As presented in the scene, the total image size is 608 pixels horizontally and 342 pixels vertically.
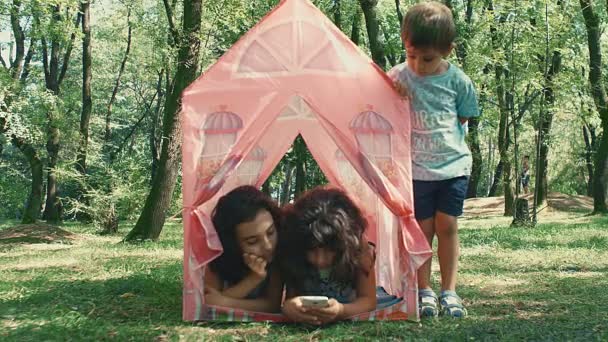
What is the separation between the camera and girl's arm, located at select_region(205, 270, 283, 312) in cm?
354

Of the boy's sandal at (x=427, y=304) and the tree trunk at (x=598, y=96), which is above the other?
the tree trunk at (x=598, y=96)

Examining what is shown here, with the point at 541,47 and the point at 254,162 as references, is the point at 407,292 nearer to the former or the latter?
the point at 254,162

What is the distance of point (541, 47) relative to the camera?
1184cm

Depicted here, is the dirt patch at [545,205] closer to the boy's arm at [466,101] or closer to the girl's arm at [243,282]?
the boy's arm at [466,101]

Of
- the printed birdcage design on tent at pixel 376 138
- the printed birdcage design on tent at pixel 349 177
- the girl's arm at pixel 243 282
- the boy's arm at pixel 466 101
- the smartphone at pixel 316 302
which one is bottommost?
the smartphone at pixel 316 302

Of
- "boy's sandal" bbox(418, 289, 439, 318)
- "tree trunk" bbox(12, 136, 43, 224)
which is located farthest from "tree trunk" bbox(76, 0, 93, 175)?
"boy's sandal" bbox(418, 289, 439, 318)

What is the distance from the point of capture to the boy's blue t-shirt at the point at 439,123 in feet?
12.5

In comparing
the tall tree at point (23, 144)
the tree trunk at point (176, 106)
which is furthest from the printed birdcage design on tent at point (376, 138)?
the tall tree at point (23, 144)

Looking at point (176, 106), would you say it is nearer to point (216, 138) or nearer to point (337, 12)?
point (216, 138)

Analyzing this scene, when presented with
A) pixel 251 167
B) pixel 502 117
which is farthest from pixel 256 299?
pixel 502 117

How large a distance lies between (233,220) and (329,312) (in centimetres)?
71

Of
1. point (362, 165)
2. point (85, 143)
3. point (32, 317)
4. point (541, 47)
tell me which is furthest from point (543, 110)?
point (85, 143)

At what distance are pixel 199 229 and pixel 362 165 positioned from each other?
943 millimetres

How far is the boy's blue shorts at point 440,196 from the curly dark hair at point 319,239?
18.7 inches
